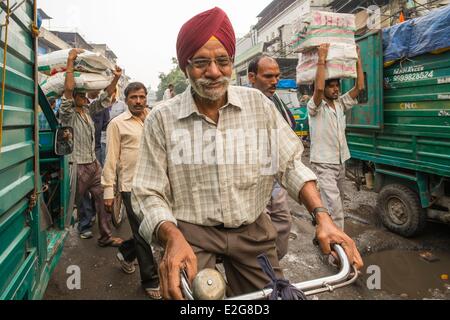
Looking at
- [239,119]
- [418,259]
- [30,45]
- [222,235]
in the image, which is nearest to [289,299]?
[222,235]

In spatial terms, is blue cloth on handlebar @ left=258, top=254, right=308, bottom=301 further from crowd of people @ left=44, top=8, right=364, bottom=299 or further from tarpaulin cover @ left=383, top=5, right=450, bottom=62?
tarpaulin cover @ left=383, top=5, right=450, bottom=62

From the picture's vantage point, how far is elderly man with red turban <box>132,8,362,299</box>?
1.48m

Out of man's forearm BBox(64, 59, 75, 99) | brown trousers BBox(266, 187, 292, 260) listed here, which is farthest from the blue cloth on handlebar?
man's forearm BBox(64, 59, 75, 99)

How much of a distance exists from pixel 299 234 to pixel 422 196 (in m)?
1.54

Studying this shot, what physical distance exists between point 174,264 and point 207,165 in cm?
49

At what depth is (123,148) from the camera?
11.1 ft

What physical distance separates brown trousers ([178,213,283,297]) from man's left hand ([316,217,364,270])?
38 cm

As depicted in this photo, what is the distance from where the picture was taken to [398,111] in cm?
418

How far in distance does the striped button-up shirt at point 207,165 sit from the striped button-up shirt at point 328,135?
237cm

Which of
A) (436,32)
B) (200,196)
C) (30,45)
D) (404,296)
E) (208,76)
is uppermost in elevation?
(436,32)

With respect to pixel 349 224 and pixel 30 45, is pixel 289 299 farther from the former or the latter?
pixel 349 224

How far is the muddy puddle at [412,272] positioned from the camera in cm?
309

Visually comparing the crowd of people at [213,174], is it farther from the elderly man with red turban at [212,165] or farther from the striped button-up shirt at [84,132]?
the striped button-up shirt at [84,132]

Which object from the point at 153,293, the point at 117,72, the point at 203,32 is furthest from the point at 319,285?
the point at 117,72
